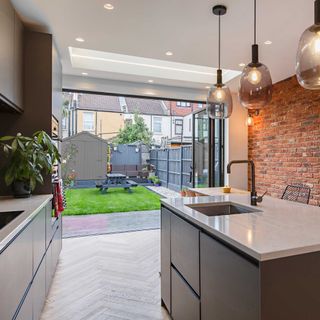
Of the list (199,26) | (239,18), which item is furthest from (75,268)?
(239,18)

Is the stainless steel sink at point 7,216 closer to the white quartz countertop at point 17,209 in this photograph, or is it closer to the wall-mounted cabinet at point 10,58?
the white quartz countertop at point 17,209

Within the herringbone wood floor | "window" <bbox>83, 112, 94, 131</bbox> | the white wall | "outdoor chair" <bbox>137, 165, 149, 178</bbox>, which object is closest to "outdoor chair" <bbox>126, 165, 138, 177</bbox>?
"outdoor chair" <bbox>137, 165, 149, 178</bbox>

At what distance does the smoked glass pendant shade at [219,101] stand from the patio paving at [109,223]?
262 cm

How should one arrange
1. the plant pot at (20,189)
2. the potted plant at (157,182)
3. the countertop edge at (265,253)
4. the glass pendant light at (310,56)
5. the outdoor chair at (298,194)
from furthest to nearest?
the potted plant at (157,182), the outdoor chair at (298,194), the plant pot at (20,189), the glass pendant light at (310,56), the countertop edge at (265,253)

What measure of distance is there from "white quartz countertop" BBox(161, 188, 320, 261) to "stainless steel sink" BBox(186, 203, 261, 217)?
0.08 meters

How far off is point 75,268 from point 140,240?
A: 1170 mm

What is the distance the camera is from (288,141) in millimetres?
4043

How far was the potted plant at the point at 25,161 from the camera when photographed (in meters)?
2.14

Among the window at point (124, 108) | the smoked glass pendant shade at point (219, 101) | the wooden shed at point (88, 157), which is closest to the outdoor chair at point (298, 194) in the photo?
the smoked glass pendant shade at point (219, 101)

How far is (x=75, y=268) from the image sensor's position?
2848 mm

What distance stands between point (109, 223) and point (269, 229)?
3860 mm

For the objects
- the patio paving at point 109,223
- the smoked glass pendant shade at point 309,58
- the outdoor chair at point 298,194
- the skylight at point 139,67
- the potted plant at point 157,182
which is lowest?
the patio paving at point 109,223

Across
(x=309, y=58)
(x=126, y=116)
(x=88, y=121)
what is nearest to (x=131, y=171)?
(x=88, y=121)

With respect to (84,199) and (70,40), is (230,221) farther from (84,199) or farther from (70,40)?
(84,199)
